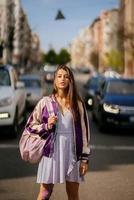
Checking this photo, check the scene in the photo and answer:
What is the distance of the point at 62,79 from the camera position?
18.7 feet

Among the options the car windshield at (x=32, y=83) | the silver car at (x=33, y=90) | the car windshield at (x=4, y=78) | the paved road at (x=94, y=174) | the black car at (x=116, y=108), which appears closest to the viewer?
the paved road at (x=94, y=174)

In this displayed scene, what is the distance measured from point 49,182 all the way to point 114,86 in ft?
42.7

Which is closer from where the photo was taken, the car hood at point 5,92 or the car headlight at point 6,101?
the car headlight at point 6,101

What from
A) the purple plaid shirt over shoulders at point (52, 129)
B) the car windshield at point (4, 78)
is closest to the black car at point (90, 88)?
the car windshield at point (4, 78)

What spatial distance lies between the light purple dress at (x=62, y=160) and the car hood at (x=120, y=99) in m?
11.2

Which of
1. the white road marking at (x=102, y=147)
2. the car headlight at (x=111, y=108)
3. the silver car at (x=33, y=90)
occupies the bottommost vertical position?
the silver car at (x=33, y=90)

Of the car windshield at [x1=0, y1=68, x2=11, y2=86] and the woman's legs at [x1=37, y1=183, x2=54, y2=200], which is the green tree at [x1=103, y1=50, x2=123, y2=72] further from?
the woman's legs at [x1=37, y1=183, x2=54, y2=200]

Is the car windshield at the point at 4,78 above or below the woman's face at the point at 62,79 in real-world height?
below

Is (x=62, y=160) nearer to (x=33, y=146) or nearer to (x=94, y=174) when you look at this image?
(x=33, y=146)

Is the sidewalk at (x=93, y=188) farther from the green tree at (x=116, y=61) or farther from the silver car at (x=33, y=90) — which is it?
the green tree at (x=116, y=61)

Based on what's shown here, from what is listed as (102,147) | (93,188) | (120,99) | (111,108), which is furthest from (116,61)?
(93,188)

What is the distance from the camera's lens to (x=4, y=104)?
14.6 meters

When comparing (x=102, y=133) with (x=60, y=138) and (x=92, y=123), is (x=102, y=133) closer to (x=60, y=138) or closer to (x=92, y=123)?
(x=92, y=123)

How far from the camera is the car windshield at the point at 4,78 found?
15764 mm
